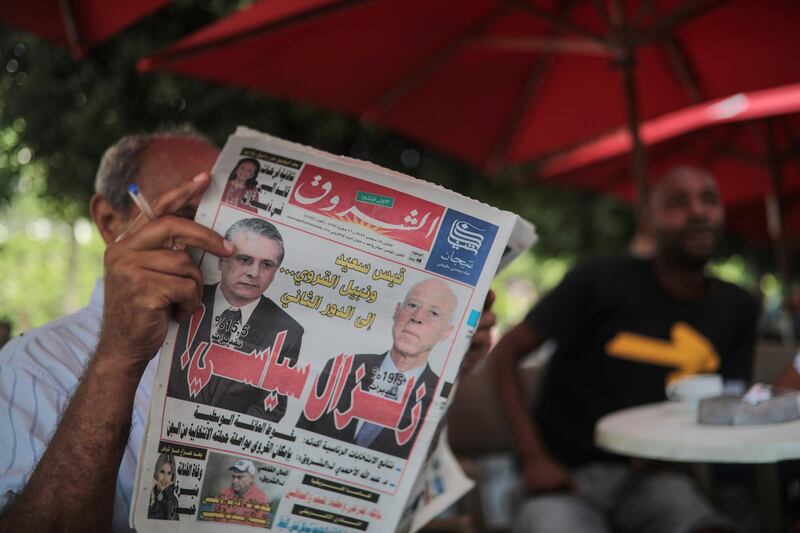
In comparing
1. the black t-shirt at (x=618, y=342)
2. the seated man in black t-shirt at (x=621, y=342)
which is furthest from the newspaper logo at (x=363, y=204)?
the black t-shirt at (x=618, y=342)

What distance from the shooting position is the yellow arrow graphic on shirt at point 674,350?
2842 millimetres

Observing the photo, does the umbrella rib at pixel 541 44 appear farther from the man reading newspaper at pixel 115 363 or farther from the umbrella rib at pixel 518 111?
the man reading newspaper at pixel 115 363

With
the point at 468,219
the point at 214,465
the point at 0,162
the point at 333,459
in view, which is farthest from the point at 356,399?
the point at 0,162

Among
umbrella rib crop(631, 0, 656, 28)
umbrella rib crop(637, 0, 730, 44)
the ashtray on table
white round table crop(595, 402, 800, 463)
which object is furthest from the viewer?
umbrella rib crop(631, 0, 656, 28)

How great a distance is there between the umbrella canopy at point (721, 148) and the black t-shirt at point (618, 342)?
6.49 ft

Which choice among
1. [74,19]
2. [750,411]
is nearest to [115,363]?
[750,411]

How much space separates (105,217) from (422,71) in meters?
2.91

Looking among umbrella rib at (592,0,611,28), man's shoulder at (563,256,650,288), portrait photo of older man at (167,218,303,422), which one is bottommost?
portrait photo of older man at (167,218,303,422)

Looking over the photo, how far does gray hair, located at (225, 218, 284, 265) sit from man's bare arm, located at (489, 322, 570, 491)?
165 centimetres

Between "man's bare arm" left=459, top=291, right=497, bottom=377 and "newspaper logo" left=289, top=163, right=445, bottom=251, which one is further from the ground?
"newspaper logo" left=289, top=163, right=445, bottom=251

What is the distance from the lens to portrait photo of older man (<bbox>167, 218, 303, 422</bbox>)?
1.29m

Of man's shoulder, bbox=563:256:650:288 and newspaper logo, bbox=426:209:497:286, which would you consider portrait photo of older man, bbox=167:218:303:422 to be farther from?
man's shoulder, bbox=563:256:650:288

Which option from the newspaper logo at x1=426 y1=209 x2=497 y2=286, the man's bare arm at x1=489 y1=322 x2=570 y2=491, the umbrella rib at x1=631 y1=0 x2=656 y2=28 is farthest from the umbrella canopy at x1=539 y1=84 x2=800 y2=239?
the newspaper logo at x1=426 y1=209 x2=497 y2=286

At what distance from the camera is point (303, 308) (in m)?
1.32
